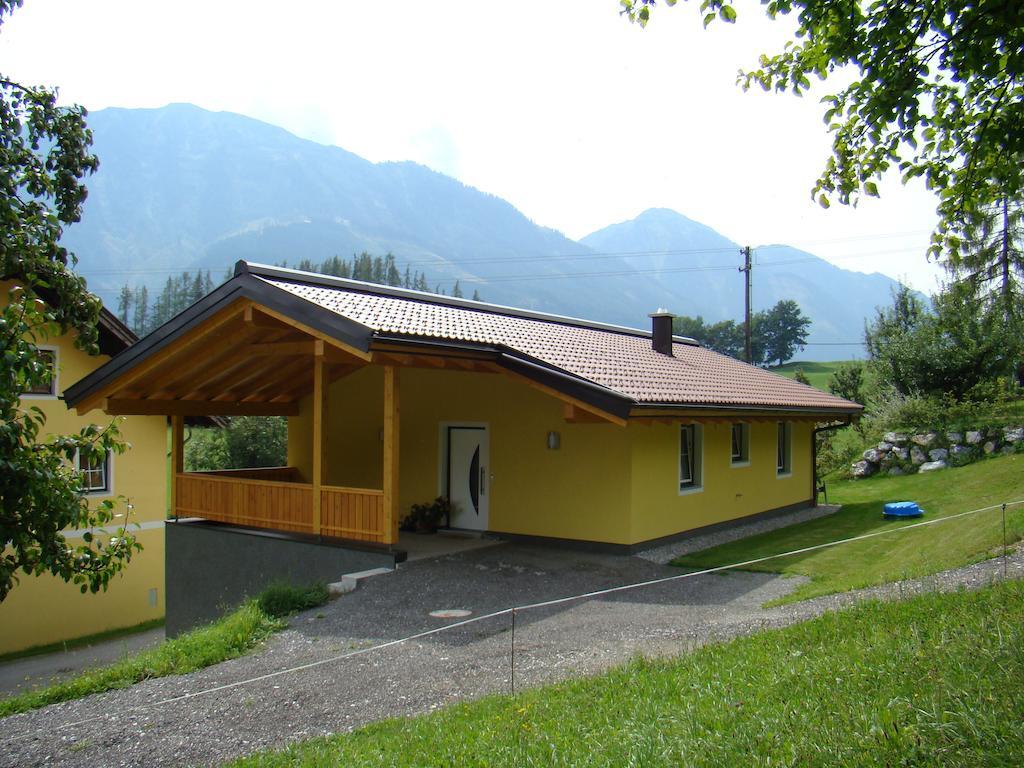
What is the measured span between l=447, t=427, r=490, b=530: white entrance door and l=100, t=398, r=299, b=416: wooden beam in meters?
4.37

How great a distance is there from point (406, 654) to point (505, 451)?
6.19 metres

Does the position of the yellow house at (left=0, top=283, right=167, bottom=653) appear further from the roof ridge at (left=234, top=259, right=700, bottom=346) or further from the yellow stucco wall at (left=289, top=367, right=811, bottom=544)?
the roof ridge at (left=234, top=259, right=700, bottom=346)

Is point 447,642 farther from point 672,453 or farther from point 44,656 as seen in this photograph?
point 44,656

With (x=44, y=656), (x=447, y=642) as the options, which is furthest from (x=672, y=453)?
(x=44, y=656)

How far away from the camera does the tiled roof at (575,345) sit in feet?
39.3

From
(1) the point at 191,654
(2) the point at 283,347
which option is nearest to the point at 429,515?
(2) the point at 283,347

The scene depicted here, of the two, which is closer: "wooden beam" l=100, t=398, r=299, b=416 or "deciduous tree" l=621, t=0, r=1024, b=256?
"deciduous tree" l=621, t=0, r=1024, b=256

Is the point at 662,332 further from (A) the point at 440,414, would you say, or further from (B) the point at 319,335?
(B) the point at 319,335

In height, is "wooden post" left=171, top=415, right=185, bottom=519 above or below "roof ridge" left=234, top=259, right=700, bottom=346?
A: below

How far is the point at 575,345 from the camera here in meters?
15.4

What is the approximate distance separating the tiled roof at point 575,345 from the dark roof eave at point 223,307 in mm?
139

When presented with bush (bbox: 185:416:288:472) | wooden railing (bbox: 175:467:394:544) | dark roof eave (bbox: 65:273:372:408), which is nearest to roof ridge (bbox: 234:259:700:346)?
dark roof eave (bbox: 65:273:372:408)

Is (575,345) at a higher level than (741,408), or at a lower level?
higher

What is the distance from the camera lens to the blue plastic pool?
16.7m
